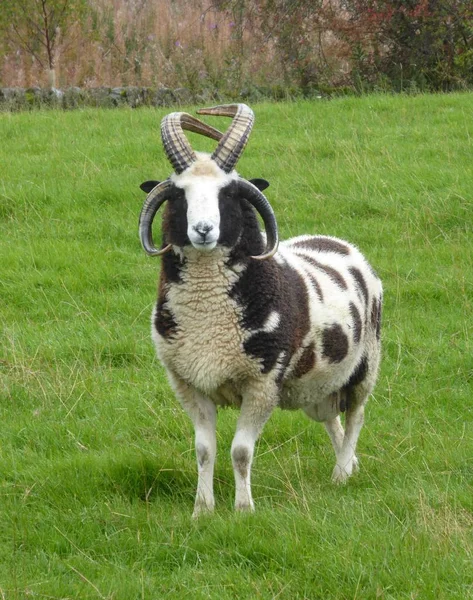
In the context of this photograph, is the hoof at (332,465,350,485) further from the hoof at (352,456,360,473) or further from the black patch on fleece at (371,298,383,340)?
the black patch on fleece at (371,298,383,340)

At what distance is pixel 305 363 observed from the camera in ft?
20.4

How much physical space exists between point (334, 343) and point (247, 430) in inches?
33.1

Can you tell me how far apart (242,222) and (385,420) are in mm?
2106

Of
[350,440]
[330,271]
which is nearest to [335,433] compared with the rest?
[350,440]

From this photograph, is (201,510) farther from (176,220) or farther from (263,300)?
(176,220)

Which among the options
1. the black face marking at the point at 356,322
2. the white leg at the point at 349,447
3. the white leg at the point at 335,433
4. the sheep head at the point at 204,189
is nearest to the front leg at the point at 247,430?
the sheep head at the point at 204,189

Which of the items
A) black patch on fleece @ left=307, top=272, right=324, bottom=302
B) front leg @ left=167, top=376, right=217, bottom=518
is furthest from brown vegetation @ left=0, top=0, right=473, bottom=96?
front leg @ left=167, top=376, right=217, bottom=518

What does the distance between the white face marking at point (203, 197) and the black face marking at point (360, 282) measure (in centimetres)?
131

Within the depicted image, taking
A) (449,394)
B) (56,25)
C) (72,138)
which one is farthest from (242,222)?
(56,25)

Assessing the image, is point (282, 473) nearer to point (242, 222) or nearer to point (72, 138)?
point (242, 222)

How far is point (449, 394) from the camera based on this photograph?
7691 millimetres

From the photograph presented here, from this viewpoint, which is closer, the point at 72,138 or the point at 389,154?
the point at 389,154

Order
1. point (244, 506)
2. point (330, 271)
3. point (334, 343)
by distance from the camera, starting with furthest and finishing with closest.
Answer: point (330, 271), point (334, 343), point (244, 506)

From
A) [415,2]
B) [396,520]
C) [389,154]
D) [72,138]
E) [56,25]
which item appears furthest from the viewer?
[56,25]
